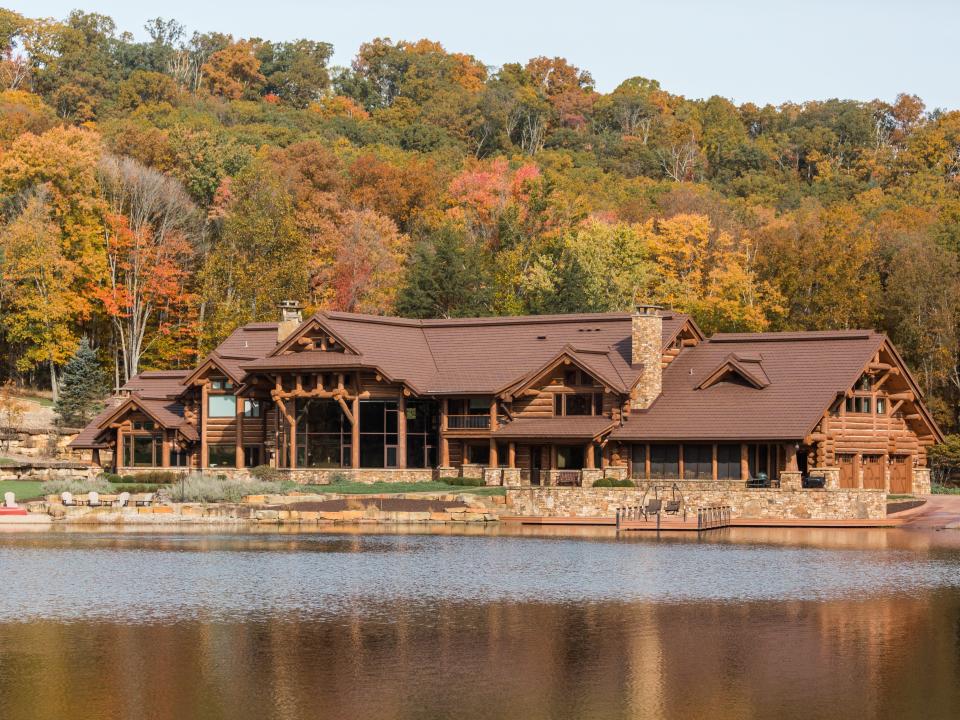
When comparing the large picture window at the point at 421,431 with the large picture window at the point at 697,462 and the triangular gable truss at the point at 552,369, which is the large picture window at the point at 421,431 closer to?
the triangular gable truss at the point at 552,369

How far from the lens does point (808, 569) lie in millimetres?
43188

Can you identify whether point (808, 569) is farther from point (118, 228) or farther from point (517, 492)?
point (118, 228)

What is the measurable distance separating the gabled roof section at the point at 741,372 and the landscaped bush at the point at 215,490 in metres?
18.8

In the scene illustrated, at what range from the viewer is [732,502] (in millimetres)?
61062

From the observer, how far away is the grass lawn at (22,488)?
6488 centimetres

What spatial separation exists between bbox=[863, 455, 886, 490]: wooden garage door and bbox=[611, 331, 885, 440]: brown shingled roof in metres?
4.88

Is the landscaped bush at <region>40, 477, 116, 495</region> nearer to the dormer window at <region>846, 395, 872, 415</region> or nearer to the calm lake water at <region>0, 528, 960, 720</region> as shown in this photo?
the calm lake water at <region>0, 528, 960, 720</region>

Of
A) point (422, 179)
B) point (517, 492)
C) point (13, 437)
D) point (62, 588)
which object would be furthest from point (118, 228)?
point (62, 588)

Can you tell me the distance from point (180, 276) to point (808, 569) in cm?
5920

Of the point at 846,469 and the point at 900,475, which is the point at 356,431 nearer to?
the point at 846,469

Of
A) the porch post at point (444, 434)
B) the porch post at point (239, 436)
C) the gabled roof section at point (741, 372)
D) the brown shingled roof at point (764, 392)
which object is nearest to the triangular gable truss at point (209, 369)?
the porch post at point (239, 436)

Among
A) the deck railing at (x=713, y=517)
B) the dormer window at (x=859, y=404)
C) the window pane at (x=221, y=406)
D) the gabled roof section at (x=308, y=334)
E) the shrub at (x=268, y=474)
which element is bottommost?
the deck railing at (x=713, y=517)

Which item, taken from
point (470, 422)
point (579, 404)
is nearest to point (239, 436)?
point (470, 422)

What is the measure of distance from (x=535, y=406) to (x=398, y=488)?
327 inches
